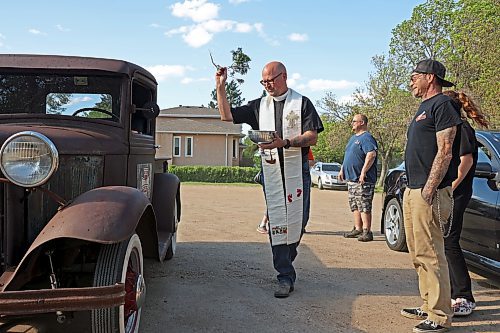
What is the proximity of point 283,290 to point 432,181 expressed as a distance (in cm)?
180

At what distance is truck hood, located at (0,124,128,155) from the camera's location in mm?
3596

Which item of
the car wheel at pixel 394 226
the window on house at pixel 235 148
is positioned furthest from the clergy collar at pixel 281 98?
the window on house at pixel 235 148

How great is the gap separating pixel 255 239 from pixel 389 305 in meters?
3.49

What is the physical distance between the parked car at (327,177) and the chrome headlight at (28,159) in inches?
825

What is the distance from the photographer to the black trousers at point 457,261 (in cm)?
444

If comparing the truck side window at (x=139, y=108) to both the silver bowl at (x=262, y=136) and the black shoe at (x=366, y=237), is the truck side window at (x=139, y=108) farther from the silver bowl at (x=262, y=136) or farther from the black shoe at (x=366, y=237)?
the black shoe at (x=366, y=237)

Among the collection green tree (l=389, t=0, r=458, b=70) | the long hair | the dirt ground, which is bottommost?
the dirt ground

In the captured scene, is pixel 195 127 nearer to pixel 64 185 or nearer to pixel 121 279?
pixel 64 185

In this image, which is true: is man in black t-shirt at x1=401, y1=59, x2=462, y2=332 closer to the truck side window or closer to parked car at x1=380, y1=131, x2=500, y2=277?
parked car at x1=380, y1=131, x2=500, y2=277

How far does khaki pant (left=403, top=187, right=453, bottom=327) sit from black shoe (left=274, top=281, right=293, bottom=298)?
1335mm

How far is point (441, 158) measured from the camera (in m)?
3.87

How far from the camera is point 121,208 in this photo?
315 cm

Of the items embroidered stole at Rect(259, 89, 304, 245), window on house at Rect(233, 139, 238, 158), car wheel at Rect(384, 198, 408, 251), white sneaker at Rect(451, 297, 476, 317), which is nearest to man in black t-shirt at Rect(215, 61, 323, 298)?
embroidered stole at Rect(259, 89, 304, 245)

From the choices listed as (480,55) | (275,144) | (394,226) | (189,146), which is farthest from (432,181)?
(189,146)
